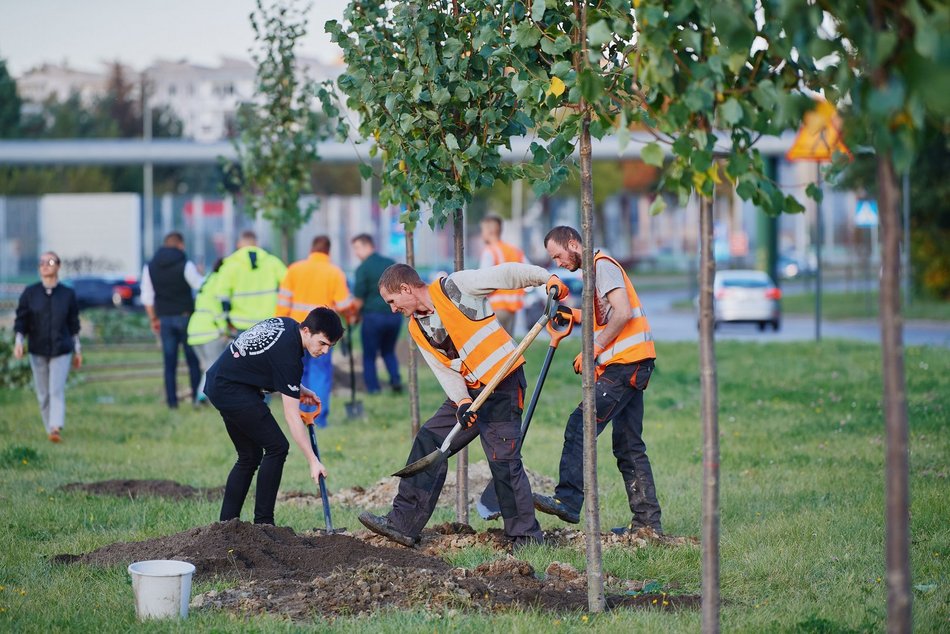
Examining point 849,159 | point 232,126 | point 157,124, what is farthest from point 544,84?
point 157,124

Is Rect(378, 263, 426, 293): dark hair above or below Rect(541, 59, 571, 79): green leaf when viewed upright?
below

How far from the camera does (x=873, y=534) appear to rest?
7.16 meters

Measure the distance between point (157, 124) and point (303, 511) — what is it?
58260 mm

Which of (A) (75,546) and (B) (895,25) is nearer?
(B) (895,25)

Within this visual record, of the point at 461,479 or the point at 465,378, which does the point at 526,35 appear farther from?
the point at 461,479

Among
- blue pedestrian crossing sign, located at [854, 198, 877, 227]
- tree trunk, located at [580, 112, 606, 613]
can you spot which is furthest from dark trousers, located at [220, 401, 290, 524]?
blue pedestrian crossing sign, located at [854, 198, 877, 227]

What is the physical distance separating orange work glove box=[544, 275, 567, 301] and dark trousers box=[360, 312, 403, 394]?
7688 mm

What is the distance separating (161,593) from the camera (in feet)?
17.9

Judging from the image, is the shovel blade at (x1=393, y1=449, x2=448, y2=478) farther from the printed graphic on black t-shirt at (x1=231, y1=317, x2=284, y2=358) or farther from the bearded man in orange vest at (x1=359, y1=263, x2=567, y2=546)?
the printed graphic on black t-shirt at (x1=231, y1=317, x2=284, y2=358)

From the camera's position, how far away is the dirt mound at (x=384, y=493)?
8609mm

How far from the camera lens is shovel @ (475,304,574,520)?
6.61m

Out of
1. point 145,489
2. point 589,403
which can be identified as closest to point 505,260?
point 145,489

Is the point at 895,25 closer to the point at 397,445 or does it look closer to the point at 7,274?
the point at 397,445

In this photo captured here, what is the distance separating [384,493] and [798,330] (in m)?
20.6
